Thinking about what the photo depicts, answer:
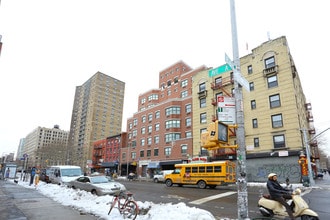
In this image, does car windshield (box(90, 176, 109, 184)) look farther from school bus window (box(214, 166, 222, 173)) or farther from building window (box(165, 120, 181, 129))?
building window (box(165, 120, 181, 129))

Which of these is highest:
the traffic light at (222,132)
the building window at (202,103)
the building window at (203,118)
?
the building window at (202,103)

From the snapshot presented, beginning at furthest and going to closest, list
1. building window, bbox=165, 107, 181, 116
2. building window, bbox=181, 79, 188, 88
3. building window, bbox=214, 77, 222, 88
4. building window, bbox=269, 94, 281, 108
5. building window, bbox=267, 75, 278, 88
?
building window, bbox=181, 79, 188, 88
building window, bbox=165, 107, 181, 116
building window, bbox=214, 77, 222, 88
building window, bbox=267, 75, 278, 88
building window, bbox=269, 94, 281, 108

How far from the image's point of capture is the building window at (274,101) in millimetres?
28686

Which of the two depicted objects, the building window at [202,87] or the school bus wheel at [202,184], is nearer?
the school bus wheel at [202,184]

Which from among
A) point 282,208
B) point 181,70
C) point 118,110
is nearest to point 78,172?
point 282,208

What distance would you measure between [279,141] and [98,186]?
23.1m

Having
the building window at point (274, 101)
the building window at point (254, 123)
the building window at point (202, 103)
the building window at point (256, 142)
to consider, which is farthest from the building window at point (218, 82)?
the building window at point (256, 142)

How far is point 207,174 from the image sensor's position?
2028 centimetres

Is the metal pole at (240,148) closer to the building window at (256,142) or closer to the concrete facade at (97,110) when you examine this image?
the building window at (256,142)

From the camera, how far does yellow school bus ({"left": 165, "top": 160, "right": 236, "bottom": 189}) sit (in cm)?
1939

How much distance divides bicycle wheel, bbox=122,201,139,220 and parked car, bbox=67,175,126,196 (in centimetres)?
570

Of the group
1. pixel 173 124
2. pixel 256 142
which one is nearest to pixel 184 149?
pixel 173 124

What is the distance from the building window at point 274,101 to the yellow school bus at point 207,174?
12.5 m

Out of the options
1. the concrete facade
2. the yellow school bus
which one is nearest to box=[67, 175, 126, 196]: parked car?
the yellow school bus
